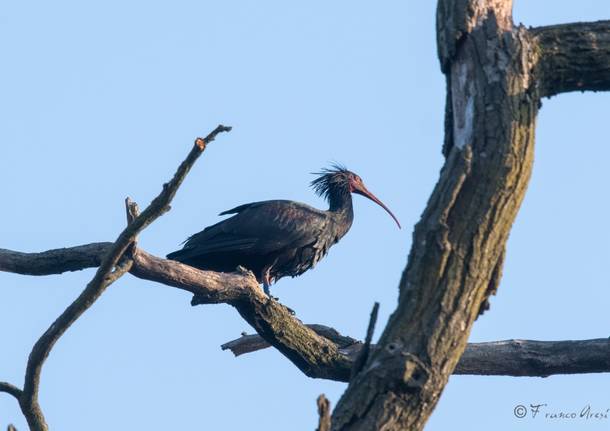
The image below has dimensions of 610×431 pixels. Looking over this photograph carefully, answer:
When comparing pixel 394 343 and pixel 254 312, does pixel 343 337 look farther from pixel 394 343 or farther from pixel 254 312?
pixel 394 343

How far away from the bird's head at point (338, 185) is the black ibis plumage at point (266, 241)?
3.24ft

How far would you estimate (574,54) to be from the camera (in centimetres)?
480

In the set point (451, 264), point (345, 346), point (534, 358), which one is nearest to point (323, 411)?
point (451, 264)

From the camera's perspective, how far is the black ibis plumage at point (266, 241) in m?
10.2

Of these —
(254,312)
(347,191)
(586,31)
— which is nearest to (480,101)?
(586,31)

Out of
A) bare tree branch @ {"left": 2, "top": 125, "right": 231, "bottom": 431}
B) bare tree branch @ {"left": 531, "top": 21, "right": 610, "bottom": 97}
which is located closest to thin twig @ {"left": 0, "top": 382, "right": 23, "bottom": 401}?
bare tree branch @ {"left": 2, "top": 125, "right": 231, "bottom": 431}

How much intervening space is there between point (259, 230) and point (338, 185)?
2.11 meters

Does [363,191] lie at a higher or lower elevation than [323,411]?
higher

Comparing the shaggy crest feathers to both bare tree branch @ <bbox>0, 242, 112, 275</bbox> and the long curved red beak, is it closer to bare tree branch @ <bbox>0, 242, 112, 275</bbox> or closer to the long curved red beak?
the long curved red beak

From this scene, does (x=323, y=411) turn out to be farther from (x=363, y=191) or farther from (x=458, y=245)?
(x=363, y=191)

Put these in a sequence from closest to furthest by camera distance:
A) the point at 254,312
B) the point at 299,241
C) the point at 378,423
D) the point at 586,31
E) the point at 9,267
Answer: the point at 378,423 → the point at 586,31 → the point at 9,267 → the point at 254,312 → the point at 299,241

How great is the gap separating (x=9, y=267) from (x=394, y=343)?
3312 mm

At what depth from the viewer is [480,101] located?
173 inches

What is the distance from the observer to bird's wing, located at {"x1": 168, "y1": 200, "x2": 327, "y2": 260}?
1014cm
